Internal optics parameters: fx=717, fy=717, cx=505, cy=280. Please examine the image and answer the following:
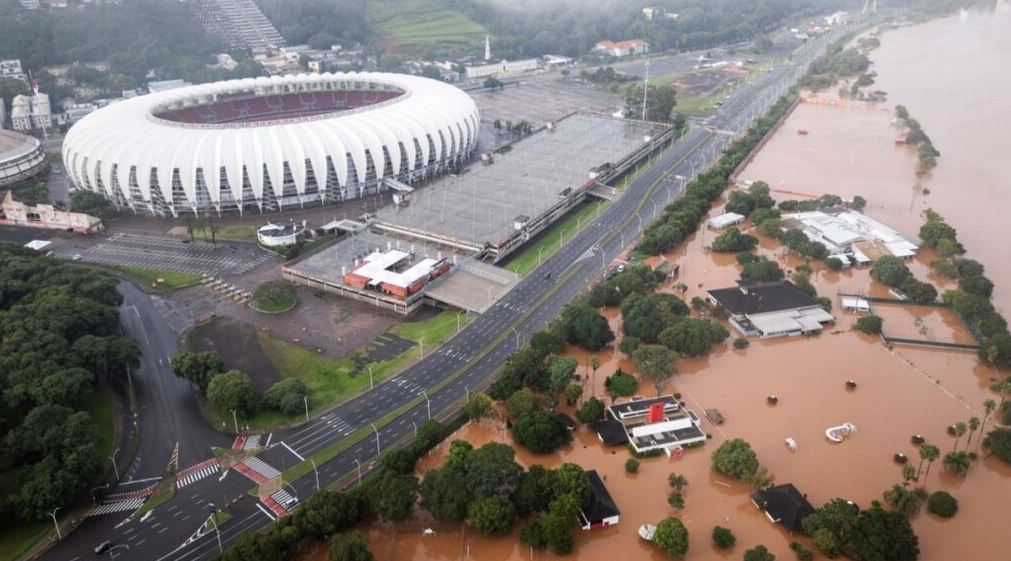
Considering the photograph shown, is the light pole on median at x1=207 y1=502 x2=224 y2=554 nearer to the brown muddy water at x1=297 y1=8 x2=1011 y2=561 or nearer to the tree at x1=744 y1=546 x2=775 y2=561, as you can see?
the brown muddy water at x1=297 y1=8 x2=1011 y2=561

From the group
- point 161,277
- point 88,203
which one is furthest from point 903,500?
point 88,203

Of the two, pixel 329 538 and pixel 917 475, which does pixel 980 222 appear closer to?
pixel 917 475

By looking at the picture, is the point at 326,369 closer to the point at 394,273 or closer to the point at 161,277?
the point at 394,273

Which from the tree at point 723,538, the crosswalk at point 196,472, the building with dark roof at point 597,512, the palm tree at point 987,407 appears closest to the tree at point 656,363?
the building with dark roof at point 597,512

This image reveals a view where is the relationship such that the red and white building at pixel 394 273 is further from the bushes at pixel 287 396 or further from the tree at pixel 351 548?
the tree at pixel 351 548

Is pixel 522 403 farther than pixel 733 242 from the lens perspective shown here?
No

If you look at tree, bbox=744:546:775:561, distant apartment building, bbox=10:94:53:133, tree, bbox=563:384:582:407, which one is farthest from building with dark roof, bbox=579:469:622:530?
distant apartment building, bbox=10:94:53:133

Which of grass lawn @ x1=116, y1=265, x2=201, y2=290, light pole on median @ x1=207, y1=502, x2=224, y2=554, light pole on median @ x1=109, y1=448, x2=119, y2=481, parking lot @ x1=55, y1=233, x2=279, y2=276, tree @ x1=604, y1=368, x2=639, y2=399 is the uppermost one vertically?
parking lot @ x1=55, y1=233, x2=279, y2=276

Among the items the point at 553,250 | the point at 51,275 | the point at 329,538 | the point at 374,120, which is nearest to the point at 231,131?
the point at 374,120
